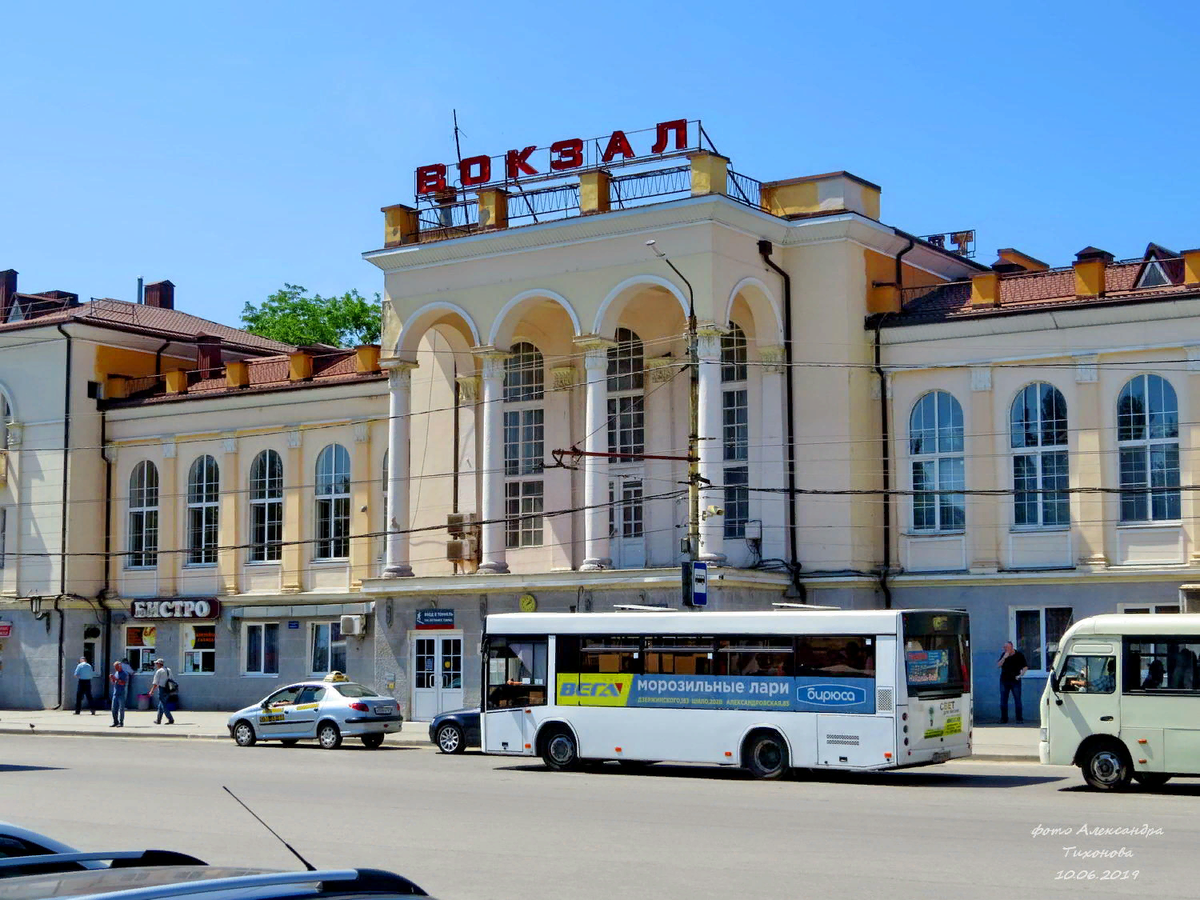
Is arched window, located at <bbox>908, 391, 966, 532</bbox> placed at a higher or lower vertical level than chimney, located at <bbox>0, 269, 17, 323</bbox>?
lower

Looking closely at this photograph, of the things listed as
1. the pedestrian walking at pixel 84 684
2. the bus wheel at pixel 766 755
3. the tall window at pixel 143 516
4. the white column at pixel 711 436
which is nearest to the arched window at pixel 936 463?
the white column at pixel 711 436

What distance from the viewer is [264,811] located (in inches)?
717

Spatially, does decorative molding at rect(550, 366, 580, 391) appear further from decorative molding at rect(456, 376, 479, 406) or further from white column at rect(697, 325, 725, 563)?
white column at rect(697, 325, 725, 563)

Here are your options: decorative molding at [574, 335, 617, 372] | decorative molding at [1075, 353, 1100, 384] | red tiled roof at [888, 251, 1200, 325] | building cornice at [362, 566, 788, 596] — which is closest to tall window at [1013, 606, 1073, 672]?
decorative molding at [1075, 353, 1100, 384]

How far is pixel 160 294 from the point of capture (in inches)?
2350

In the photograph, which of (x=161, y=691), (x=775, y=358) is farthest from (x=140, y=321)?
(x=775, y=358)

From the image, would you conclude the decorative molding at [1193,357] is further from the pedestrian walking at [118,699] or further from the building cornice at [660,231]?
the pedestrian walking at [118,699]

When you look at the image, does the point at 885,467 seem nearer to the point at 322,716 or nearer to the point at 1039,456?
the point at 1039,456

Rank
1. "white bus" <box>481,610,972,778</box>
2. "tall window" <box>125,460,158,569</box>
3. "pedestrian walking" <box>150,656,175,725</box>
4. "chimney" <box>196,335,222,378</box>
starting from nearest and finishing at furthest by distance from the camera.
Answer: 1. "white bus" <box>481,610,972,778</box>
2. "pedestrian walking" <box>150,656,175,725</box>
3. "tall window" <box>125,460,158,569</box>
4. "chimney" <box>196,335,222,378</box>

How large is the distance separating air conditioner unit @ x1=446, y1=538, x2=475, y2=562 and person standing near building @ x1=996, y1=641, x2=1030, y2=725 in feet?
41.3

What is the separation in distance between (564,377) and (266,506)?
10519 millimetres

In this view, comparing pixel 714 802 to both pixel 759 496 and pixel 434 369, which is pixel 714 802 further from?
pixel 434 369

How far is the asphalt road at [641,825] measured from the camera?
Result: 12.4 meters

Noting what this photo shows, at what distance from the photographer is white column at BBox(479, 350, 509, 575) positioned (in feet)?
121
